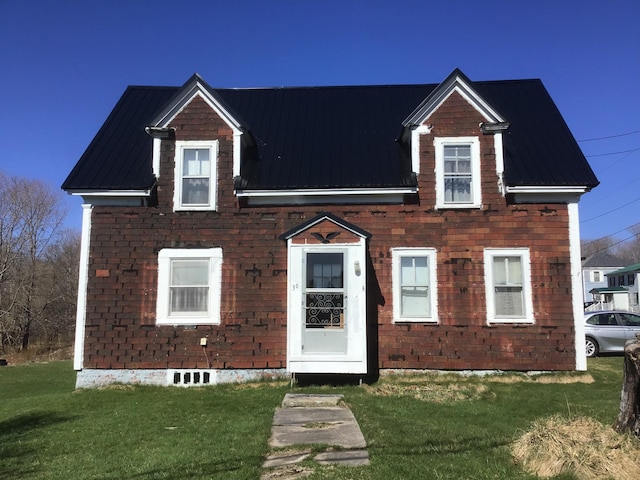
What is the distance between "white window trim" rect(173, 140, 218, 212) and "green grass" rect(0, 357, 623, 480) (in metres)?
4.23

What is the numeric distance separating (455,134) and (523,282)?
384 centimetres

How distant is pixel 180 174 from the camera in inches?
484

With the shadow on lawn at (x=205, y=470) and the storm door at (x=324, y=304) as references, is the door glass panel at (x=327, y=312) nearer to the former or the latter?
the storm door at (x=324, y=304)

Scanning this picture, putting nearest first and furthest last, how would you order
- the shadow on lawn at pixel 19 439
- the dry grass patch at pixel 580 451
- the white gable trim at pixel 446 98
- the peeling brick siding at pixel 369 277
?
the dry grass patch at pixel 580 451
the shadow on lawn at pixel 19 439
the peeling brick siding at pixel 369 277
the white gable trim at pixel 446 98

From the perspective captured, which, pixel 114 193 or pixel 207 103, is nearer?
pixel 114 193

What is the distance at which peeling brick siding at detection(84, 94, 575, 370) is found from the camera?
1152 cm

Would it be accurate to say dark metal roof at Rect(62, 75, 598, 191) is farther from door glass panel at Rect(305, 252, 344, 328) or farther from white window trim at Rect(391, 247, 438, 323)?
door glass panel at Rect(305, 252, 344, 328)

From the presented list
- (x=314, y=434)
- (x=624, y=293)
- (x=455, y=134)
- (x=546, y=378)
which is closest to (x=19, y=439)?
(x=314, y=434)

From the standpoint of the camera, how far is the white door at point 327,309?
10914mm

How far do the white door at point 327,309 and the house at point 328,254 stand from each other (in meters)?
0.03

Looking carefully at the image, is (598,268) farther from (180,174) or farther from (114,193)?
(114,193)

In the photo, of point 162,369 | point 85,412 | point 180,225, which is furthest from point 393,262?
point 85,412

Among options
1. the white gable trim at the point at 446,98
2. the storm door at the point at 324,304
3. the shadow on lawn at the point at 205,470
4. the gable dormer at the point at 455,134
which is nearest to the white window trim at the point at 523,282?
the gable dormer at the point at 455,134

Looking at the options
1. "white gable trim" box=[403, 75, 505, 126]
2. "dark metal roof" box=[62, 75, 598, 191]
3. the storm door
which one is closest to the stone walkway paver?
the storm door
